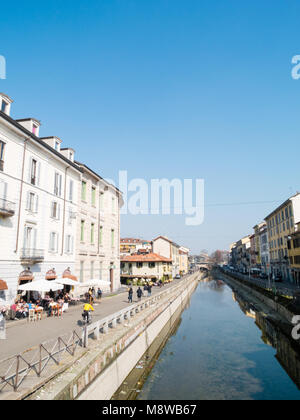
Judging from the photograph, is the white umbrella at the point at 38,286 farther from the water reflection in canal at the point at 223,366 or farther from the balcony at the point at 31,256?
the water reflection in canal at the point at 223,366

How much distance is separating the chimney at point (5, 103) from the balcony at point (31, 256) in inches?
418

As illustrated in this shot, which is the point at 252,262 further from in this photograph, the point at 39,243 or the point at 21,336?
the point at 21,336

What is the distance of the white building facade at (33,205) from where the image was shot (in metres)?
20.0

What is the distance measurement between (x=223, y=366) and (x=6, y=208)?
Result: 17.9 m

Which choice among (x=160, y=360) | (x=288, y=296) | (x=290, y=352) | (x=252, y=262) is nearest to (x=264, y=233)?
(x=252, y=262)

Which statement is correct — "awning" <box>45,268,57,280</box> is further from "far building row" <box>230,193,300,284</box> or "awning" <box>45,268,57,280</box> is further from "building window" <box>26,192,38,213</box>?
"far building row" <box>230,193,300,284</box>

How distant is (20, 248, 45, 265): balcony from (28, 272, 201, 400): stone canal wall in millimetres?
8684

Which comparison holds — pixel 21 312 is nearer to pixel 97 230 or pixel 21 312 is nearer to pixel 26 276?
pixel 26 276

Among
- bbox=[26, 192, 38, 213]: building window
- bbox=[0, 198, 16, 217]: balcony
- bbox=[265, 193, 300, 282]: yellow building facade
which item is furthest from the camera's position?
bbox=[265, 193, 300, 282]: yellow building facade

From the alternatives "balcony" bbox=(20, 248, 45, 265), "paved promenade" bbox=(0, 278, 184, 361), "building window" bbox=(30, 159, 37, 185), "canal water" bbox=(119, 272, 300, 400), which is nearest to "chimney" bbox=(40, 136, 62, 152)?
"building window" bbox=(30, 159, 37, 185)

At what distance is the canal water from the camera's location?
13922 mm

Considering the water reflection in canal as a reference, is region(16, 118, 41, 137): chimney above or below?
above

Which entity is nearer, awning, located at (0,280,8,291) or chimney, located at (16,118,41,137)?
awning, located at (0,280,8,291)

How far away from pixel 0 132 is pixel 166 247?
62468mm
